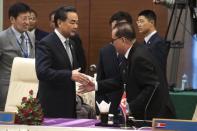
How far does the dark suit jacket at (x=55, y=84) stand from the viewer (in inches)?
141

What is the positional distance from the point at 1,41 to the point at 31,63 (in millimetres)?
441

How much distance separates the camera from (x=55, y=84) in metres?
3.62

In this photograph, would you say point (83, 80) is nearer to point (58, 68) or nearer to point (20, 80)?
point (58, 68)

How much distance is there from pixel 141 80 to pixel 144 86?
5 cm

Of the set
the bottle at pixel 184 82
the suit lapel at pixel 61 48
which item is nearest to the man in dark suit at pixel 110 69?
the suit lapel at pixel 61 48

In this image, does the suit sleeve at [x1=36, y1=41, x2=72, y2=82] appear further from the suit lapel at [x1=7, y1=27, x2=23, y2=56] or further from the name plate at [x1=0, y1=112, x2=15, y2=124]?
the suit lapel at [x1=7, y1=27, x2=23, y2=56]

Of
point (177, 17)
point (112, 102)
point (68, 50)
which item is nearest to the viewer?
point (68, 50)

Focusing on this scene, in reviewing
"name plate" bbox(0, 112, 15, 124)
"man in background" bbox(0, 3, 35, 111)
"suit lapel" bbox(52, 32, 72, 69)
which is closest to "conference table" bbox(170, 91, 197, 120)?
"man in background" bbox(0, 3, 35, 111)

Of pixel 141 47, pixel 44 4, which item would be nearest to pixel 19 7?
pixel 141 47

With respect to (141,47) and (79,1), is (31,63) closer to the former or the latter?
(141,47)

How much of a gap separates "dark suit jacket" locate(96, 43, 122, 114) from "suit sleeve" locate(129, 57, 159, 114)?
771mm

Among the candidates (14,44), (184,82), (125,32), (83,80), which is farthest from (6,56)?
(184,82)

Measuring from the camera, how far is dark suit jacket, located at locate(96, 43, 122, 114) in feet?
13.6

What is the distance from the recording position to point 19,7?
461cm
